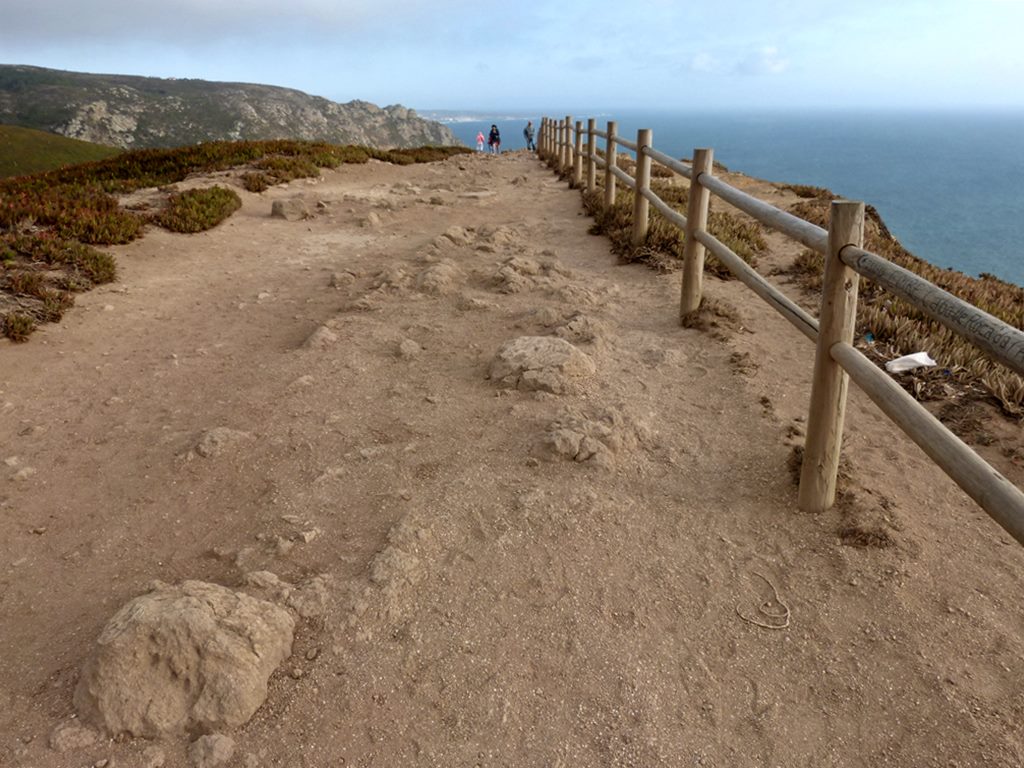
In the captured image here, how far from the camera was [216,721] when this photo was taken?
2.04 m

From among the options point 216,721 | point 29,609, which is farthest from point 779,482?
point 29,609

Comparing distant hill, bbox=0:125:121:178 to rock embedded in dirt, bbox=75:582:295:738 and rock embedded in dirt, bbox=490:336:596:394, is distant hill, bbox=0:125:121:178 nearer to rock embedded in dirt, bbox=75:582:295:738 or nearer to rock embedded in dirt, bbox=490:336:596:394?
rock embedded in dirt, bbox=490:336:596:394

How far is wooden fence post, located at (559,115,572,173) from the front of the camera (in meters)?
16.5

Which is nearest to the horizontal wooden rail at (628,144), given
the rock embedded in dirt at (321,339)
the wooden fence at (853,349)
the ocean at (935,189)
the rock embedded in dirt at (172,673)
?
the wooden fence at (853,349)

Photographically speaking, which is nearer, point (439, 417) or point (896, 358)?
point (439, 417)

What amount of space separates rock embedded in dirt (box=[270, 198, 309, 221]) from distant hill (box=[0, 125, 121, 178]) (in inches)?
1811

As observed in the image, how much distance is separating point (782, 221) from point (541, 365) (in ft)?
5.66

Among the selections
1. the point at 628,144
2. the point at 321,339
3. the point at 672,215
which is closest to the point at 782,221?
the point at 672,215

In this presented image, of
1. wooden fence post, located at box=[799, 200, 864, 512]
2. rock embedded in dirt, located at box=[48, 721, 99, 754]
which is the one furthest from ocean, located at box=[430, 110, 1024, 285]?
rock embedded in dirt, located at box=[48, 721, 99, 754]

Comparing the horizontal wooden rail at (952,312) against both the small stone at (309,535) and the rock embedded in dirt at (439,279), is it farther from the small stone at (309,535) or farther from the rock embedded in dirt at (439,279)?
the rock embedded in dirt at (439,279)

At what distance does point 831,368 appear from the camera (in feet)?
9.59

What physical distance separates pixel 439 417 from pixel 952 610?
2740 millimetres

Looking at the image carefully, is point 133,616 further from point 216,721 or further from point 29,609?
point 29,609

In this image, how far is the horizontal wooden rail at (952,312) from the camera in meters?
1.79
